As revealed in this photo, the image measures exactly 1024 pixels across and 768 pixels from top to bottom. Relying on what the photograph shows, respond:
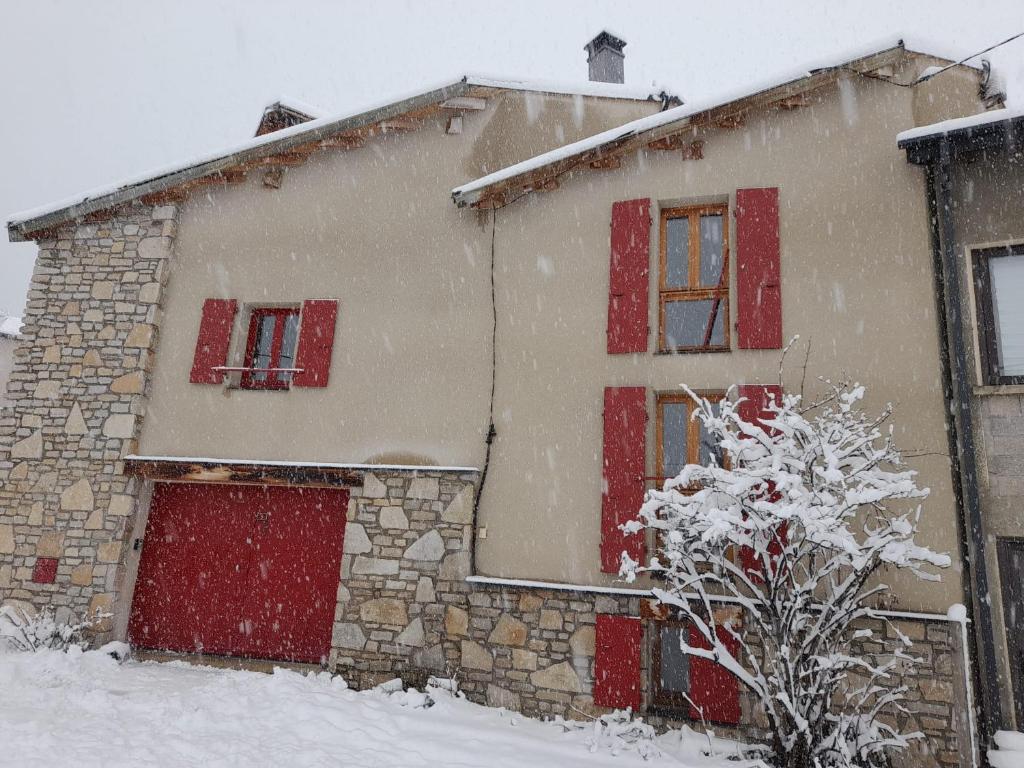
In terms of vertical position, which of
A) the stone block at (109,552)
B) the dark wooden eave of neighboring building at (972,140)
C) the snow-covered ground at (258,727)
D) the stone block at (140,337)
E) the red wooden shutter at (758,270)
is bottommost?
the snow-covered ground at (258,727)

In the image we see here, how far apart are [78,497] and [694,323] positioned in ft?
22.9

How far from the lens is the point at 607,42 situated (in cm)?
1035

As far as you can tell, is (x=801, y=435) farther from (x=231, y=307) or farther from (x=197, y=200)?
(x=197, y=200)

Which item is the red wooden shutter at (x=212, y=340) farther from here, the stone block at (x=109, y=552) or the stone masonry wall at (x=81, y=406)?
the stone block at (x=109, y=552)

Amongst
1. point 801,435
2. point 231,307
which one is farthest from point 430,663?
point 231,307

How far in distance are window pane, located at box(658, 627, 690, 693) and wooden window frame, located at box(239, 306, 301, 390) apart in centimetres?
488

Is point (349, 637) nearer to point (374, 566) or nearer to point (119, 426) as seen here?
point (374, 566)

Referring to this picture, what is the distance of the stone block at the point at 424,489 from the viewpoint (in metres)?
6.70

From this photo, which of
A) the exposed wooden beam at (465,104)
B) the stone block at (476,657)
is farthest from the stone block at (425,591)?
the exposed wooden beam at (465,104)

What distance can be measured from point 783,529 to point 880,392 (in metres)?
1.46

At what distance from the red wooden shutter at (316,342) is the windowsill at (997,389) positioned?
6.22 metres

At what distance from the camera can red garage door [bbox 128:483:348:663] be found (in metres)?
7.17

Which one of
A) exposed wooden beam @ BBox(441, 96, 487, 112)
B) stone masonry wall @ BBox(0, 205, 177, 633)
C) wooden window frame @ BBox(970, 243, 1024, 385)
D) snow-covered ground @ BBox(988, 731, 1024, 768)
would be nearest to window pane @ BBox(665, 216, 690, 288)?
wooden window frame @ BBox(970, 243, 1024, 385)

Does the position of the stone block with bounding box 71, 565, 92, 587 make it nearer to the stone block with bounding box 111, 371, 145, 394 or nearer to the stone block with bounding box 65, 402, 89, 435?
Answer: the stone block with bounding box 65, 402, 89, 435
